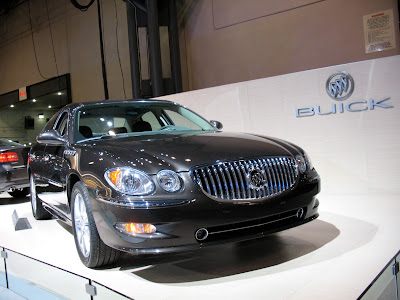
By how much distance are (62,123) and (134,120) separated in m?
0.74

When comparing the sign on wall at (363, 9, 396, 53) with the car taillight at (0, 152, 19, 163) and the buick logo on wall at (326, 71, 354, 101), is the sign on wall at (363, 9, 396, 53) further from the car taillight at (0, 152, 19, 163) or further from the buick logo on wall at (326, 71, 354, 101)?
the car taillight at (0, 152, 19, 163)

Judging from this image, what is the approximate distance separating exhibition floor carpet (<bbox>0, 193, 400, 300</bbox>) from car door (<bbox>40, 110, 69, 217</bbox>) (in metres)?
0.39

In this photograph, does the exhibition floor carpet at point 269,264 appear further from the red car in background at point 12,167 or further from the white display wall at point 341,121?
the red car in background at point 12,167

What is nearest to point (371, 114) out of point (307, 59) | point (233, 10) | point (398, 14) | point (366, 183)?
point (366, 183)

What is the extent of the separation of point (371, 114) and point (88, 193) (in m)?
3.78

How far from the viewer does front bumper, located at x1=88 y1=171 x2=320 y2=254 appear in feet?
8.18

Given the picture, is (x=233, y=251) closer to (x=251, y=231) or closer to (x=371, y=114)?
(x=251, y=231)

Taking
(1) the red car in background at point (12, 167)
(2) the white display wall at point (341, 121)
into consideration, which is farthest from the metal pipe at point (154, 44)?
(1) the red car in background at point (12, 167)

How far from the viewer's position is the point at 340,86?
544 cm

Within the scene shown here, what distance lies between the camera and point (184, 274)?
9.34ft

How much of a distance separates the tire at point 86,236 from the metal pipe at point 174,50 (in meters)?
6.12

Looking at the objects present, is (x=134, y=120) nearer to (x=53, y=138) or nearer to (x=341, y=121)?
(x=53, y=138)

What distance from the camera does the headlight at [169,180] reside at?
8.37 ft

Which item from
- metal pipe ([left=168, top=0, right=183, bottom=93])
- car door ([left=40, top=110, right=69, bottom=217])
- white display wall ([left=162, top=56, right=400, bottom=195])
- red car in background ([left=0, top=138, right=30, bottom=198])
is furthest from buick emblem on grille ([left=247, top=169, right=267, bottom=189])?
metal pipe ([left=168, top=0, right=183, bottom=93])
